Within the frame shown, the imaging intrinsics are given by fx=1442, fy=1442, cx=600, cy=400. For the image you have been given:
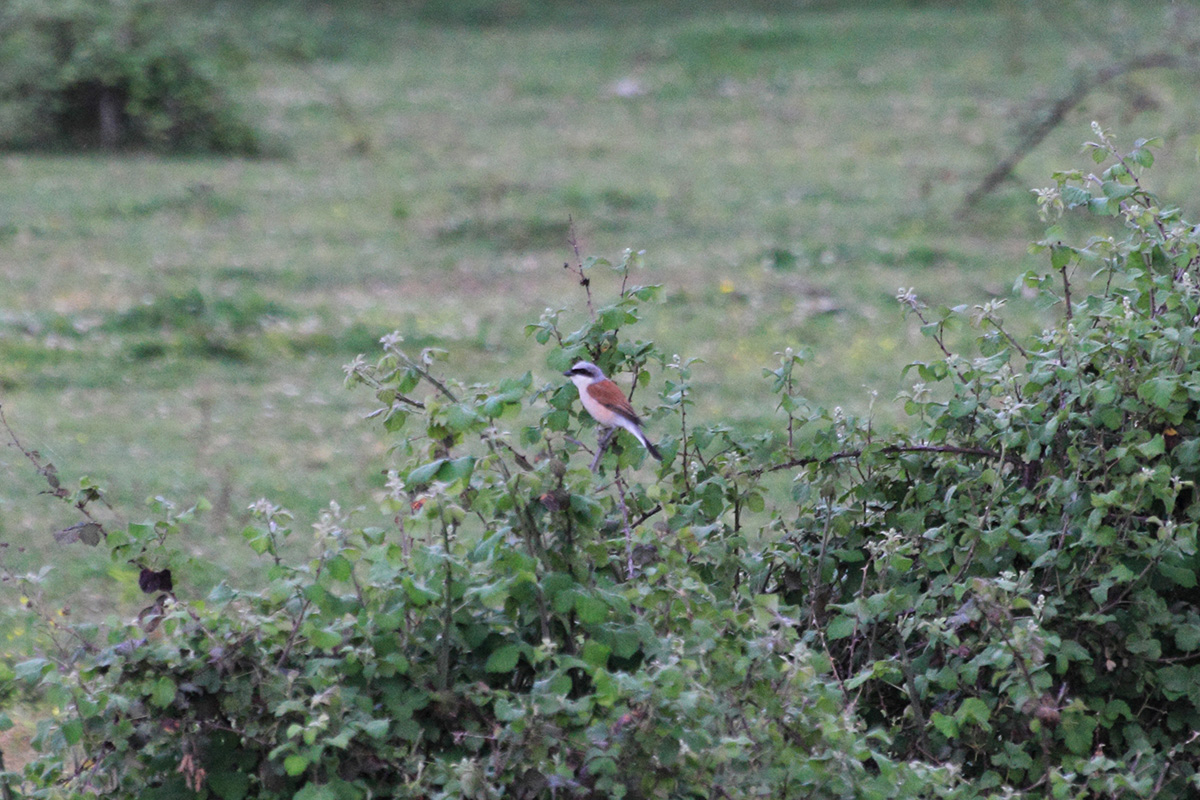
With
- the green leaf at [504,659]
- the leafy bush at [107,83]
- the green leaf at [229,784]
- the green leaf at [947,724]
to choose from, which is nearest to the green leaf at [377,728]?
the green leaf at [504,659]

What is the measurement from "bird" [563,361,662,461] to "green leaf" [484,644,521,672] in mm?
564

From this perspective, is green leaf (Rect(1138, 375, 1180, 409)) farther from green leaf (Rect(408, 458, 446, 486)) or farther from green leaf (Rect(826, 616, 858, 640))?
green leaf (Rect(408, 458, 446, 486))

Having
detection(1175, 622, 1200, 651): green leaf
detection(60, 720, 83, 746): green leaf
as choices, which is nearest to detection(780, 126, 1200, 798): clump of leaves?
detection(1175, 622, 1200, 651): green leaf

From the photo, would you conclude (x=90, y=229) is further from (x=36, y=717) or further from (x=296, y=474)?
(x=36, y=717)

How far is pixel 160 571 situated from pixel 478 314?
6892 mm

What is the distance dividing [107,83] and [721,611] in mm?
13289

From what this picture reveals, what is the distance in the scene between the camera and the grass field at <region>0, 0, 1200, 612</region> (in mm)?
7742

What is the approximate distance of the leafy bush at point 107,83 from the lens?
Result: 1444cm

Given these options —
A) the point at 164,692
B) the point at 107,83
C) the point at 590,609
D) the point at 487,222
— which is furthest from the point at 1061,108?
the point at 164,692

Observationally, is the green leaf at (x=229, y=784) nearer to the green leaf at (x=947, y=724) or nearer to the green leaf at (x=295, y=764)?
the green leaf at (x=295, y=764)

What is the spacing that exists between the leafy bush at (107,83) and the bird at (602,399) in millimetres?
12397

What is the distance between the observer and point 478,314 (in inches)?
385

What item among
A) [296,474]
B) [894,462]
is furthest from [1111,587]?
[296,474]

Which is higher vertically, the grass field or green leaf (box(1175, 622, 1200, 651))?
green leaf (box(1175, 622, 1200, 651))
